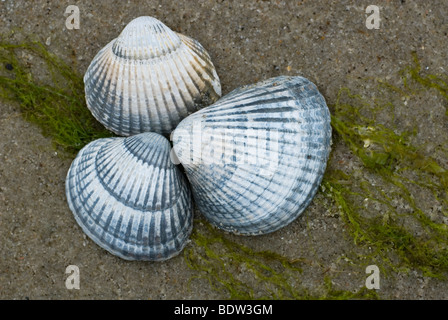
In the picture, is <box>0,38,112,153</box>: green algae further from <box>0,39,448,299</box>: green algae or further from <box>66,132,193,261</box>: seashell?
<box>0,39,448,299</box>: green algae

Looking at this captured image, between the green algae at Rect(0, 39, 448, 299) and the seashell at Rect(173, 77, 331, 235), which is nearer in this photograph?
the seashell at Rect(173, 77, 331, 235)

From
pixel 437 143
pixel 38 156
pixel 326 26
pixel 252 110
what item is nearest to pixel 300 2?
pixel 326 26

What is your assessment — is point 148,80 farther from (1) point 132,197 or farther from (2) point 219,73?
(1) point 132,197

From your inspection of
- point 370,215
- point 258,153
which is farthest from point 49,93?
point 370,215

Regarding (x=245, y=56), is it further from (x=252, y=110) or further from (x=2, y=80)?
(x=2, y=80)

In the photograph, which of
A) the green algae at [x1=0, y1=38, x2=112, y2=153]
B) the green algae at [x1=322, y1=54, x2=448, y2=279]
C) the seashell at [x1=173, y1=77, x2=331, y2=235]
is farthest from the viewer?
the green algae at [x1=0, y1=38, x2=112, y2=153]

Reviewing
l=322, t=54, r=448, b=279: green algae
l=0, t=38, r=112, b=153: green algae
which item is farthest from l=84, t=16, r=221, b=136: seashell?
l=322, t=54, r=448, b=279: green algae

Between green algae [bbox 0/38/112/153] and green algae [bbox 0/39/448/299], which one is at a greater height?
green algae [bbox 0/38/112/153]
